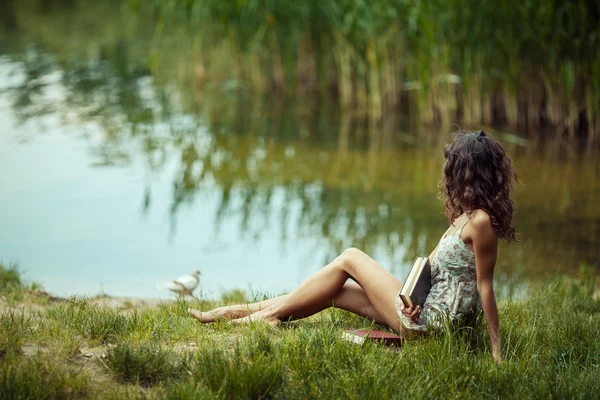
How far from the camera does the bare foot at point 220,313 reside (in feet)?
13.3

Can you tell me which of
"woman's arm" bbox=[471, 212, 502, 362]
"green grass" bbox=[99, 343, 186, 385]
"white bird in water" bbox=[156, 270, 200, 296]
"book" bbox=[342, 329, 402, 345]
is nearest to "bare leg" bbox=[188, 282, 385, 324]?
"book" bbox=[342, 329, 402, 345]

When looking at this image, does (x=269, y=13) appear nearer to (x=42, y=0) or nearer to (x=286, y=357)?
(x=286, y=357)

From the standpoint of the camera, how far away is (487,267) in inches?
140

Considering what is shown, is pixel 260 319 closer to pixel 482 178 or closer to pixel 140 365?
pixel 140 365

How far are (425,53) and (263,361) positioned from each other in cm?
749

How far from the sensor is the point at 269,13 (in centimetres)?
1189

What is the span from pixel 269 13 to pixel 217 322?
337 inches

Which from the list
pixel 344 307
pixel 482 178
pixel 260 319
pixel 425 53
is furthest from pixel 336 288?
pixel 425 53

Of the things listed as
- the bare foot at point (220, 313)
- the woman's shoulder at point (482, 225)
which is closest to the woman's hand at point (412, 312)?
the woman's shoulder at point (482, 225)

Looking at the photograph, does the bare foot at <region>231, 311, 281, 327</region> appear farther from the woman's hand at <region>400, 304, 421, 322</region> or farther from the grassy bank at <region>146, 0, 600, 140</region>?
the grassy bank at <region>146, 0, 600, 140</region>

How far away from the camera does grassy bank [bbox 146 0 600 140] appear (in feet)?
31.2

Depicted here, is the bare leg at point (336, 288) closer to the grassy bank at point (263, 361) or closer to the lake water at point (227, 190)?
the grassy bank at point (263, 361)

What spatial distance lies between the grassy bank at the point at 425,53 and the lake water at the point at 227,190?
410 millimetres

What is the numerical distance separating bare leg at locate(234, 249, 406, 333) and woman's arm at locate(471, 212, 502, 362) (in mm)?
502
